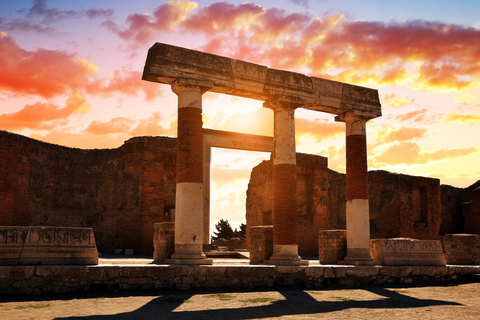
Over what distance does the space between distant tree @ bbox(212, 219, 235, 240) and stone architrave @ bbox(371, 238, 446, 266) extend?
19403mm

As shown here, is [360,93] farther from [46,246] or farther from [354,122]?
[46,246]

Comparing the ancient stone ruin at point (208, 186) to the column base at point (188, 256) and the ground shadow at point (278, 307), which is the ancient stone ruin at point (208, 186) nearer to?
the column base at point (188, 256)

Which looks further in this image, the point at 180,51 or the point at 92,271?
the point at 180,51

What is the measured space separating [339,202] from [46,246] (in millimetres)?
13994

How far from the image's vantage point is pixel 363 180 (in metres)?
11.2

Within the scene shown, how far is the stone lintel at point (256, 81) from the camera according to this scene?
8961 mm

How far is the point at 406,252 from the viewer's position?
35.0ft

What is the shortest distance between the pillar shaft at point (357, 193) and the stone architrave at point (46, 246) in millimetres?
6176

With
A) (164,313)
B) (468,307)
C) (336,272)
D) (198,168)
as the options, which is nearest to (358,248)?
(336,272)

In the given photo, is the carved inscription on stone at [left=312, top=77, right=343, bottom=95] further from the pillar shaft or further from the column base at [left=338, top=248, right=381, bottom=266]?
the column base at [left=338, top=248, right=381, bottom=266]

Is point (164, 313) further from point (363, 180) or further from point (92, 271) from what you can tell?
point (363, 180)

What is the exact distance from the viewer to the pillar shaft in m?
10.7

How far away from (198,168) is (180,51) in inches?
98.2

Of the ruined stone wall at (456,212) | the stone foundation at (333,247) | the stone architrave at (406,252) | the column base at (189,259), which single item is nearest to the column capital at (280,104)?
the stone foundation at (333,247)
